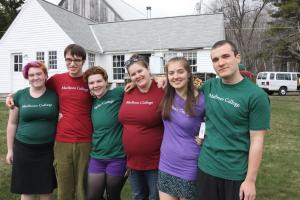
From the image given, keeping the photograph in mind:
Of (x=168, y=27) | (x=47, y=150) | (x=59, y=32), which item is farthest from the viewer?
(x=168, y=27)

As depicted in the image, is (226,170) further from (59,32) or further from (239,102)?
(59,32)

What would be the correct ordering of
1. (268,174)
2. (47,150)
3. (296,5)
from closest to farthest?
1. (47,150)
2. (268,174)
3. (296,5)

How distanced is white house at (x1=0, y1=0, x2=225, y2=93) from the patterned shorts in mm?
20773

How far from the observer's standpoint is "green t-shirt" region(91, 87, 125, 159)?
160 inches

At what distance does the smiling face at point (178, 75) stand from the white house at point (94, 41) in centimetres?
2071

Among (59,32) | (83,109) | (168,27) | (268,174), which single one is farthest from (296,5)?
(83,109)

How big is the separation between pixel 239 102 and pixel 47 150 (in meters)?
2.34

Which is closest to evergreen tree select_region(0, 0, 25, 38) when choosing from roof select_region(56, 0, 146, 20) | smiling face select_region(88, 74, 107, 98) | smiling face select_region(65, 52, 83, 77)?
roof select_region(56, 0, 146, 20)

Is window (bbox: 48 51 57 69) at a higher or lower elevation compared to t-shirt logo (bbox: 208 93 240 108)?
Answer: higher

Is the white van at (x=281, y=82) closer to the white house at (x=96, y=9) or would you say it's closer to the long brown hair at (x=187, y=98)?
the white house at (x=96, y=9)

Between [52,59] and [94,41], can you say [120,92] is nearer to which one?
[52,59]

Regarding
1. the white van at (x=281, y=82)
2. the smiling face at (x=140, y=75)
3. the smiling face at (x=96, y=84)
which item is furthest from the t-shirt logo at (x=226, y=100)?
the white van at (x=281, y=82)

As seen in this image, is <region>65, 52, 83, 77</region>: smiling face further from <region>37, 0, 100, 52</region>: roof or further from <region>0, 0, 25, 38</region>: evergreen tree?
<region>0, 0, 25, 38</region>: evergreen tree

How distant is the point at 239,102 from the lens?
10.1ft
